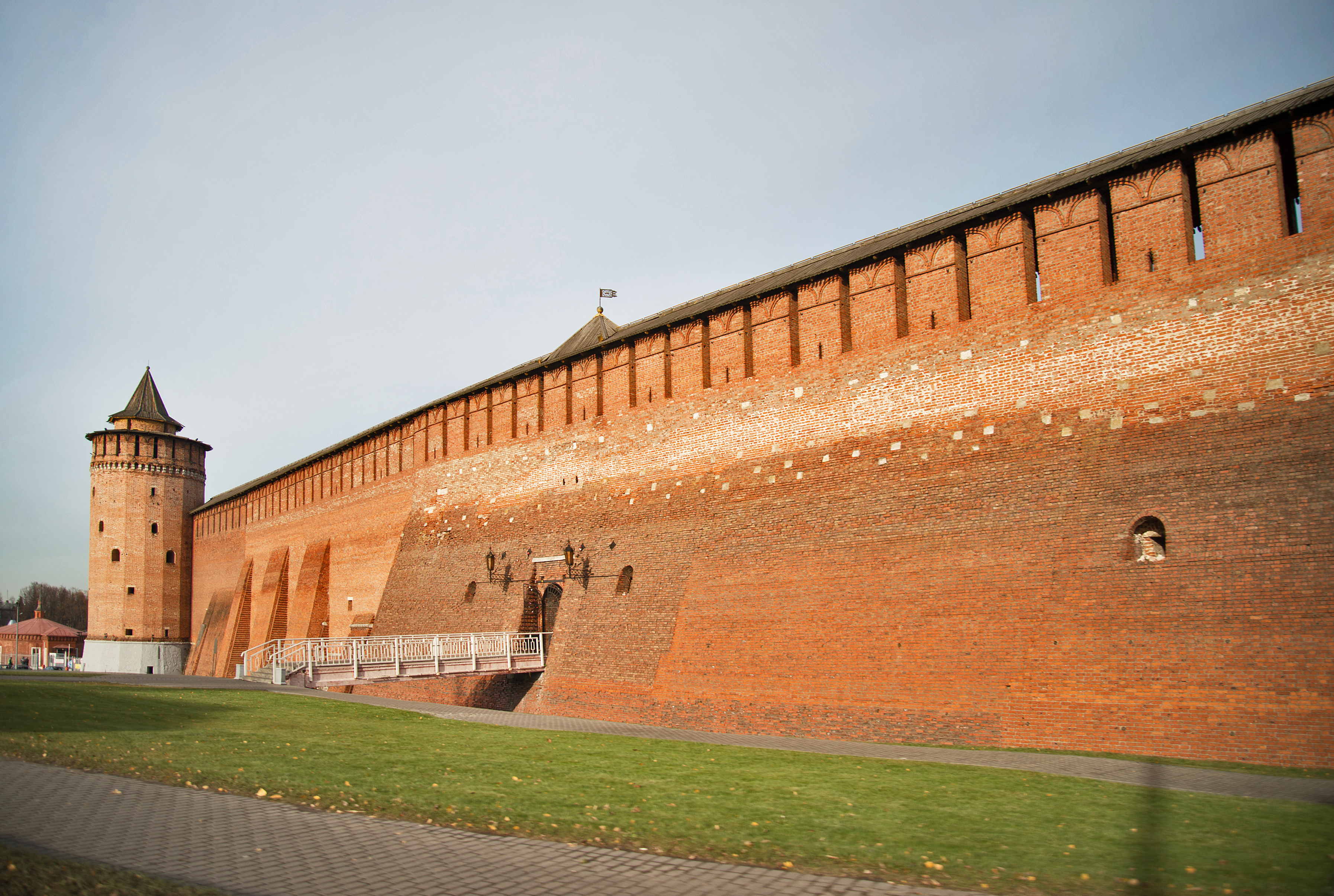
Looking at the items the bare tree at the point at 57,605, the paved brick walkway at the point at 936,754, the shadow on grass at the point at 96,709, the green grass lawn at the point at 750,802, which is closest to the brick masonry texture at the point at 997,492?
the paved brick walkway at the point at 936,754

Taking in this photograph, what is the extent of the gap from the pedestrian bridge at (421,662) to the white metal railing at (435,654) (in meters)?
0.02

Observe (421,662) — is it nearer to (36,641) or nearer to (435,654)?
(435,654)

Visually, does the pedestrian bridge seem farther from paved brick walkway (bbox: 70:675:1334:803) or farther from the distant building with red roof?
the distant building with red roof

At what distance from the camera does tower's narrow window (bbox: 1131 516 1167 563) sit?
1199cm

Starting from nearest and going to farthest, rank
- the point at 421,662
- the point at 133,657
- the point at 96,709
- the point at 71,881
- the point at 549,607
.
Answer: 1. the point at 71,881
2. the point at 96,709
3. the point at 421,662
4. the point at 549,607
5. the point at 133,657

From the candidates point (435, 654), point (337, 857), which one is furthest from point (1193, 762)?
point (435, 654)

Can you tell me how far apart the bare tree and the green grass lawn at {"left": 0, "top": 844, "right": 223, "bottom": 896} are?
13013 cm

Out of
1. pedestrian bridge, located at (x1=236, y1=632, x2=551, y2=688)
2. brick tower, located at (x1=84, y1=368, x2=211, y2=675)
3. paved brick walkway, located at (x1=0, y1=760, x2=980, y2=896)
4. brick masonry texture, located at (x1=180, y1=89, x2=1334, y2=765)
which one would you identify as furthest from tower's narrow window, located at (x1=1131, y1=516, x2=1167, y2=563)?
brick tower, located at (x1=84, y1=368, x2=211, y2=675)

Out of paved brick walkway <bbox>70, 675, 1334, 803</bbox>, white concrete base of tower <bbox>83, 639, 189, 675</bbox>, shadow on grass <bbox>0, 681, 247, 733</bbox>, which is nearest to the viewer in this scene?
paved brick walkway <bbox>70, 675, 1334, 803</bbox>

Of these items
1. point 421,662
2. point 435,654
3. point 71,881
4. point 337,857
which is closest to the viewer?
point 71,881

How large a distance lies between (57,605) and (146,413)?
372 ft

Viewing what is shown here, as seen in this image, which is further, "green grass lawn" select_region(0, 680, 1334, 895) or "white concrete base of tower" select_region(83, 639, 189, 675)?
"white concrete base of tower" select_region(83, 639, 189, 675)

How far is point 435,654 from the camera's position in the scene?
67.8ft

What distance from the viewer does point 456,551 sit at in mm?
26250
